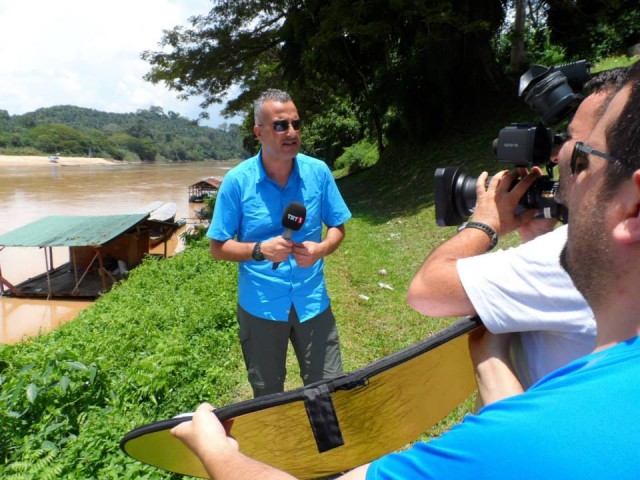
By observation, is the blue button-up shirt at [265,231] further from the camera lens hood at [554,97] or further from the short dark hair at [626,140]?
the short dark hair at [626,140]

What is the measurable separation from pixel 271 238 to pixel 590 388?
2.06 m

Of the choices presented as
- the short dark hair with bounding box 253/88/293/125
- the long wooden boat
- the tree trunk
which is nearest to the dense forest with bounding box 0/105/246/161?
the long wooden boat

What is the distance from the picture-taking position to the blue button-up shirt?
105 inches

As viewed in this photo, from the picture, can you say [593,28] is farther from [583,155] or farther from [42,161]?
[42,161]

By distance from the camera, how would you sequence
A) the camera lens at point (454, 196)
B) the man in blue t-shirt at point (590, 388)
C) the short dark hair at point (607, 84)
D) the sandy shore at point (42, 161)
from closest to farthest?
the man in blue t-shirt at point (590, 388), the short dark hair at point (607, 84), the camera lens at point (454, 196), the sandy shore at point (42, 161)

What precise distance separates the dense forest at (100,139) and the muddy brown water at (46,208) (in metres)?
27.2

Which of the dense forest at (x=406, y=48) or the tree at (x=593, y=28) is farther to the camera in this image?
the tree at (x=593, y=28)

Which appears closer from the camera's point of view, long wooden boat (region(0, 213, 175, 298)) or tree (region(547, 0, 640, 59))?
tree (region(547, 0, 640, 59))

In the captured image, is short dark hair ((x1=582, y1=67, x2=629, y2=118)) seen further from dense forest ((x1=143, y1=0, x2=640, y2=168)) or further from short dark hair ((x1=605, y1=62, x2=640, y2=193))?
dense forest ((x1=143, y1=0, x2=640, y2=168))

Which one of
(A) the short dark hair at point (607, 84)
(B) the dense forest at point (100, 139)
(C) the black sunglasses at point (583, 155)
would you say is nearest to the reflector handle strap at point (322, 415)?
(C) the black sunglasses at point (583, 155)

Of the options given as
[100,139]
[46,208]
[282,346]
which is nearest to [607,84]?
[282,346]

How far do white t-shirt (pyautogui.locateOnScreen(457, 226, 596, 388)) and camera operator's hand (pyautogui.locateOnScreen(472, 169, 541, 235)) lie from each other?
206mm

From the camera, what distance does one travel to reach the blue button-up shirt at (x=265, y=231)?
2668mm

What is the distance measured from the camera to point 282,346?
278 cm
